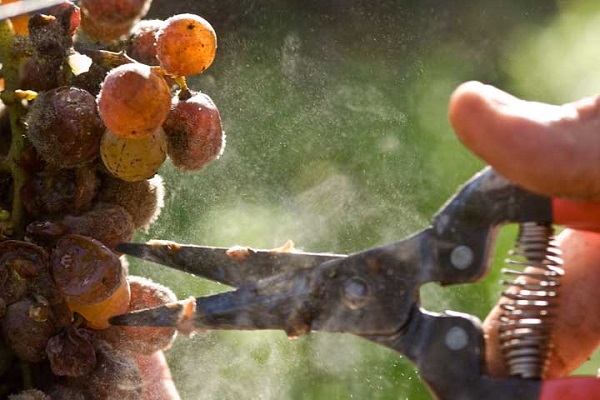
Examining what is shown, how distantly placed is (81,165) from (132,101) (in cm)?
12

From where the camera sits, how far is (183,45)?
815 millimetres

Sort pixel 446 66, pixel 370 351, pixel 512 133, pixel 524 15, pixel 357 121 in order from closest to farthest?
pixel 512 133, pixel 370 351, pixel 357 121, pixel 446 66, pixel 524 15

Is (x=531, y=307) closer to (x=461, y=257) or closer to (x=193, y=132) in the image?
(x=461, y=257)

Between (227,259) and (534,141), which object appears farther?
(227,259)

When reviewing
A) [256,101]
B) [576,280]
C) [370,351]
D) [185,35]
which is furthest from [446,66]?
[185,35]

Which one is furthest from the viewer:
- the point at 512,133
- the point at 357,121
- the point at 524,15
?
the point at 524,15

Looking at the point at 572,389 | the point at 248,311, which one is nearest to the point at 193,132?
the point at 248,311

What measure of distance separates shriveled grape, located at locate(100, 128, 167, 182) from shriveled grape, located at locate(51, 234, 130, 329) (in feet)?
0.24

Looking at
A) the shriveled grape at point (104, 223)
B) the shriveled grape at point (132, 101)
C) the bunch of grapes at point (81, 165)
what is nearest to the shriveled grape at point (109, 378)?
the bunch of grapes at point (81, 165)

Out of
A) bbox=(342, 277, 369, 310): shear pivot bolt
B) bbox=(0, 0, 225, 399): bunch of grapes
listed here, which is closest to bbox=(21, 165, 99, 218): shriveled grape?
bbox=(0, 0, 225, 399): bunch of grapes

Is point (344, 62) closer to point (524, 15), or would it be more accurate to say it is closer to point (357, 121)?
point (357, 121)

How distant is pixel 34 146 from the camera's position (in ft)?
2.66

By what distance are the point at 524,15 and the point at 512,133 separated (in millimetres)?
1025

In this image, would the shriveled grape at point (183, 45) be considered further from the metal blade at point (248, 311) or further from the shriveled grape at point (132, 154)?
the metal blade at point (248, 311)
